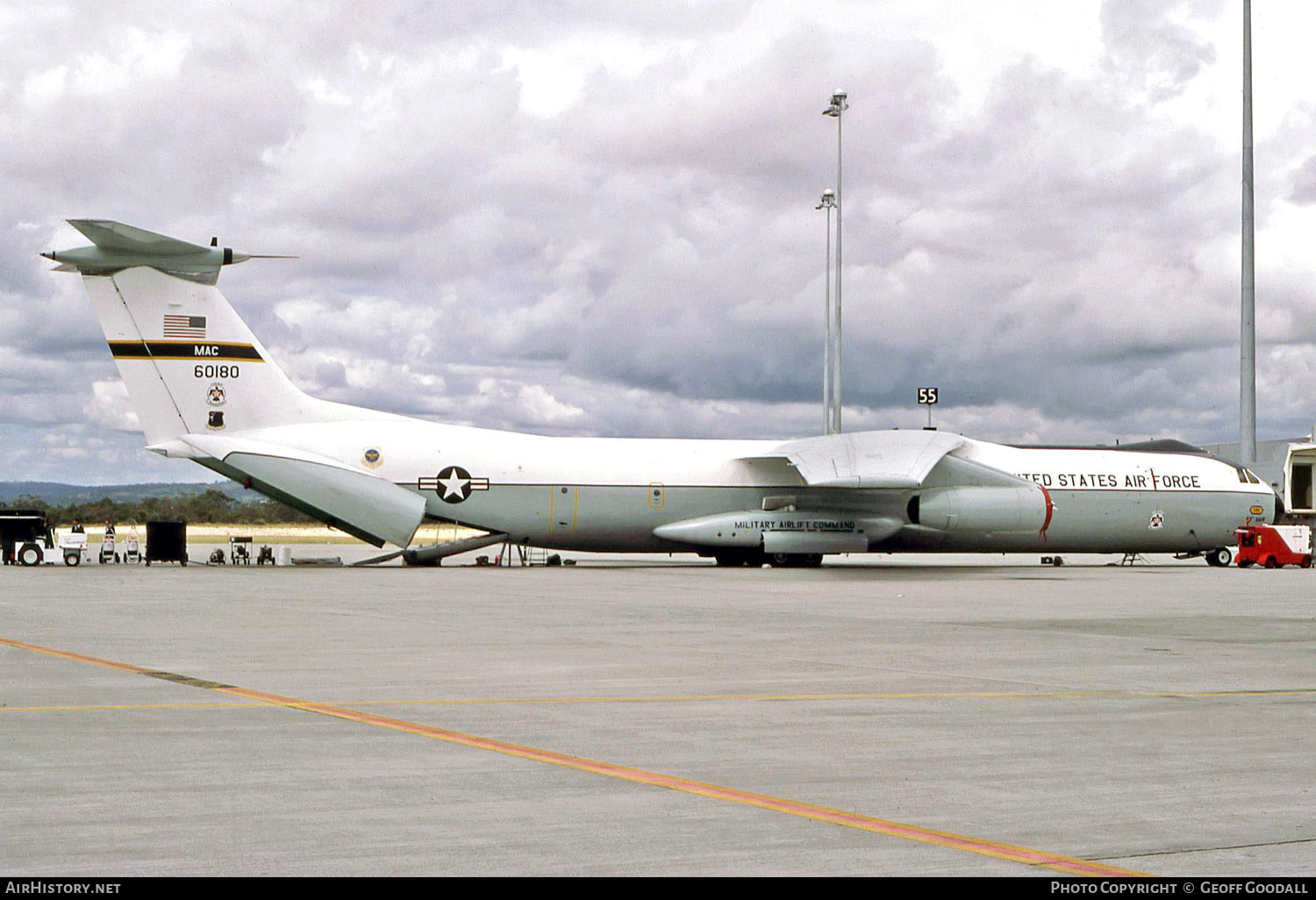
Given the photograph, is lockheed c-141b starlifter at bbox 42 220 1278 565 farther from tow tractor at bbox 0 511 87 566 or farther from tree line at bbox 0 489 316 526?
tree line at bbox 0 489 316 526

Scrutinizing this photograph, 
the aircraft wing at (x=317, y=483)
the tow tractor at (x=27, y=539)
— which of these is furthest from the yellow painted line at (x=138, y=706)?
the tow tractor at (x=27, y=539)

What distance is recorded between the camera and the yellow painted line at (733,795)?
234 inches

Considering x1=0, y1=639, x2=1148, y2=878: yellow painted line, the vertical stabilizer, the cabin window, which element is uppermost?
the vertical stabilizer

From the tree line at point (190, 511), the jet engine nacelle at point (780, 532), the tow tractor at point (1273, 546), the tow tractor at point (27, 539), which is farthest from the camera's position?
the tree line at point (190, 511)

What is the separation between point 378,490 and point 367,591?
935cm

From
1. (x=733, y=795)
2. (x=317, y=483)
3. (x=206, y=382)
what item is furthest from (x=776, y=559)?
(x=733, y=795)

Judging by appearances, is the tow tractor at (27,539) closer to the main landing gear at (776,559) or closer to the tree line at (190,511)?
the main landing gear at (776,559)

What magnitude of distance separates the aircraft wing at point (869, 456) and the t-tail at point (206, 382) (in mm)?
10434

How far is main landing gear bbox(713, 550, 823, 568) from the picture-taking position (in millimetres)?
39719

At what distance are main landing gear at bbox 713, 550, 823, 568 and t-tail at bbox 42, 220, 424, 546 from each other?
9.63m

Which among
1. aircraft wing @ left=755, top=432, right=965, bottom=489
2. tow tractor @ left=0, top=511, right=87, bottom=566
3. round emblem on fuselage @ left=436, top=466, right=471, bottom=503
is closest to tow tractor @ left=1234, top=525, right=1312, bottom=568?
aircraft wing @ left=755, top=432, right=965, bottom=489

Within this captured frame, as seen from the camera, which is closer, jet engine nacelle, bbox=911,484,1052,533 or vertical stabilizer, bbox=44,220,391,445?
vertical stabilizer, bbox=44,220,391,445

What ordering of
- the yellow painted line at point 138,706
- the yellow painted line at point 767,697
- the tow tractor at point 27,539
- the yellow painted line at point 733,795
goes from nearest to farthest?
the yellow painted line at point 733,795, the yellow painted line at point 138,706, the yellow painted line at point 767,697, the tow tractor at point 27,539

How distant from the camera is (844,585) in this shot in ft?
102
